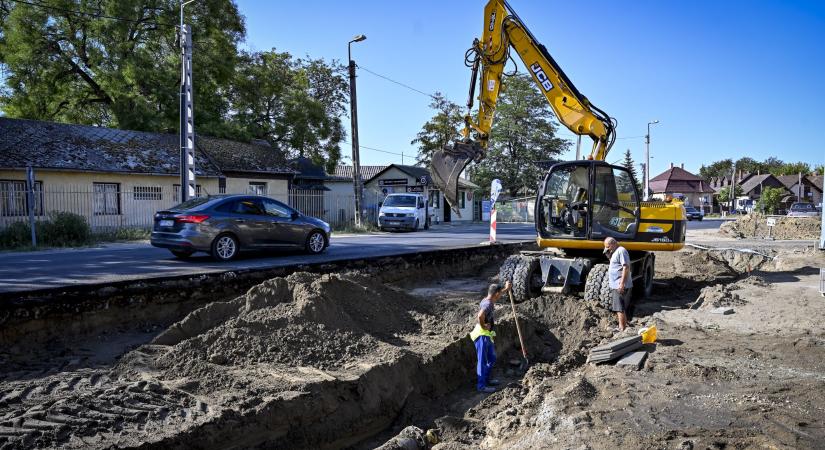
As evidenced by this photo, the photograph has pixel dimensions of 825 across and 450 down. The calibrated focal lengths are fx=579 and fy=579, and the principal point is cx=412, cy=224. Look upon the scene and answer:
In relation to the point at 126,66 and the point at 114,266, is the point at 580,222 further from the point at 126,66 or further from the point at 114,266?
the point at 126,66

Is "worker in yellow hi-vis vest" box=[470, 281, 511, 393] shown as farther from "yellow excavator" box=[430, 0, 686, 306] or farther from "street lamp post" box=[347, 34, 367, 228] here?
"street lamp post" box=[347, 34, 367, 228]

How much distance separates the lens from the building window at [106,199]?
23.2 meters

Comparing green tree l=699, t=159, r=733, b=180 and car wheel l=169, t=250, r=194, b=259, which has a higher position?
green tree l=699, t=159, r=733, b=180

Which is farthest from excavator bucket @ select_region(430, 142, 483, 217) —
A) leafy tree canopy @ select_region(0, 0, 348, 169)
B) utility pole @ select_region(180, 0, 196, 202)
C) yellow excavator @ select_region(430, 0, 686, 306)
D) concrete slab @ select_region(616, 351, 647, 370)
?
leafy tree canopy @ select_region(0, 0, 348, 169)

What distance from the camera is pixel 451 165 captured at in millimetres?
11070

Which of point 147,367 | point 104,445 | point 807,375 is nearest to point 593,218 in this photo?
point 807,375

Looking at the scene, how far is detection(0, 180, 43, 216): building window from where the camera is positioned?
20.1 m

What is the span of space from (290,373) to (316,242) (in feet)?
26.6

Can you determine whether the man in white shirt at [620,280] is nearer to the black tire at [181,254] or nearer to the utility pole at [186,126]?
the black tire at [181,254]

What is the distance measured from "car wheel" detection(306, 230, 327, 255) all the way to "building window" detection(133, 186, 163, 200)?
13.8 meters

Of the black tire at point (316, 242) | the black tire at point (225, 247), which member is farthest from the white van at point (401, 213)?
the black tire at point (225, 247)

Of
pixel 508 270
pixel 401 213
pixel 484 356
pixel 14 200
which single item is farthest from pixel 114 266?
pixel 401 213

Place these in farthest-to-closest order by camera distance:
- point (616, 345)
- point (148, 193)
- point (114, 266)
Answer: point (148, 193) → point (114, 266) → point (616, 345)

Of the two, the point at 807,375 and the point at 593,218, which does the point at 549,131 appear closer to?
the point at 593,218
